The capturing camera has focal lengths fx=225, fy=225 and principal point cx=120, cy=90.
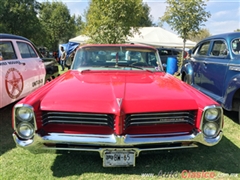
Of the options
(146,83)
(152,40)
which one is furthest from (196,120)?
(152,40)

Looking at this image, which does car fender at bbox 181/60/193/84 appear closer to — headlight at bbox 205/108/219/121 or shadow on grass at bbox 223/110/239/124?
shadow on grass at bbox 223/110/239/124

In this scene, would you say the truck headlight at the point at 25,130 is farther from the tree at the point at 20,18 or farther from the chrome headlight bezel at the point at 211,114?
the tree at the point at 20,18

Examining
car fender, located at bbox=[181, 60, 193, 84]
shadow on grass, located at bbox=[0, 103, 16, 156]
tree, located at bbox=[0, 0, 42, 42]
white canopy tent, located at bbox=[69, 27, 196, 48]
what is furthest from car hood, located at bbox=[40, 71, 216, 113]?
tree, located at bbox=[0, 0, 42, 42]

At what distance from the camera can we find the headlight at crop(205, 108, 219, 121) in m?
2.55

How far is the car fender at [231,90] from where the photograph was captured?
4.34m

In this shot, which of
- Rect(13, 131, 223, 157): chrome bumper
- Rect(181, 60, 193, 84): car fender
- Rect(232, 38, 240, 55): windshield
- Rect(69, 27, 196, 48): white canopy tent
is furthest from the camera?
Rect(69, 27, 196, 48): white canopy tent

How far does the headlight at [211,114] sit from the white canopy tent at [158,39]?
727 inches

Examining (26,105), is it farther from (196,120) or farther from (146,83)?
(196,120)

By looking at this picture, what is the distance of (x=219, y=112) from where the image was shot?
2590 mm

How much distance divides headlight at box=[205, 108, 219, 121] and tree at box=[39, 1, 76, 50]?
135ft

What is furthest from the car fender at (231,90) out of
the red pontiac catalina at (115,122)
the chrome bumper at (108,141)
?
the chrome bumper at (108,141)

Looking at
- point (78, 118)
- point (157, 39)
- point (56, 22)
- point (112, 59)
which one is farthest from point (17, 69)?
point (56, 22)

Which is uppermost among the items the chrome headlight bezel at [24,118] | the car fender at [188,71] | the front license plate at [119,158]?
the chrome headlight bezel at [24,118]

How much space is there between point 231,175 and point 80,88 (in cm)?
221
